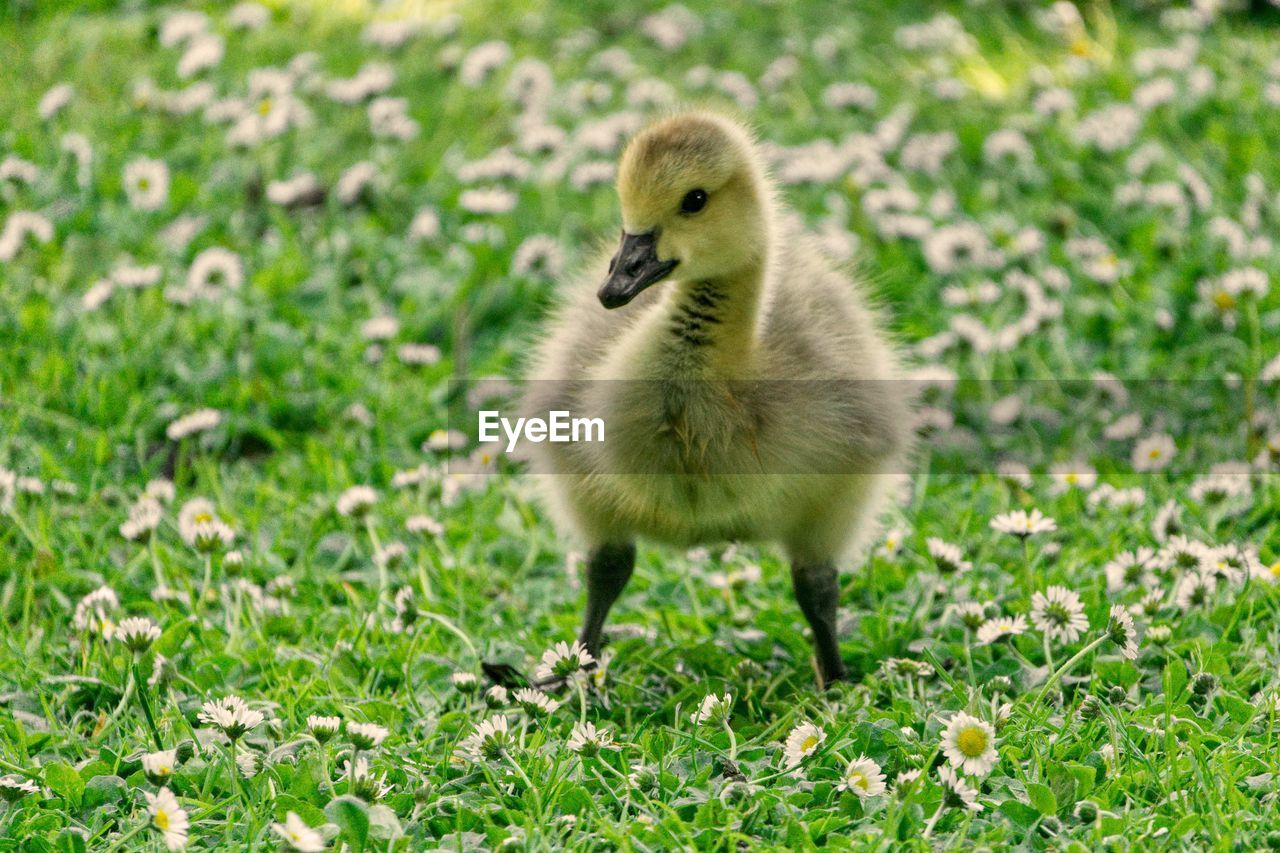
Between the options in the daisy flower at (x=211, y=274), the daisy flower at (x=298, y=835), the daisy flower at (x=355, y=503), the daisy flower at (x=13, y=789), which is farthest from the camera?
the daisy flower at (x=211, y=274)

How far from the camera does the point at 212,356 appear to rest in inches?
199

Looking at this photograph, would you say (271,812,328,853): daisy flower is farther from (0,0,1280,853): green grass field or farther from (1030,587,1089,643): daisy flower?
(1030,587,1089,643): daisy flower

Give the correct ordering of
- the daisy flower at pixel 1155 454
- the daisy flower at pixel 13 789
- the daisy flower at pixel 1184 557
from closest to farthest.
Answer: the daisy flower at pixel 13 789 → the daisy flower at pixel 1184 557 → the daisy flower at pixel 1155 454

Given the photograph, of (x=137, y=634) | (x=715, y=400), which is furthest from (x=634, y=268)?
(x=137, y=634)

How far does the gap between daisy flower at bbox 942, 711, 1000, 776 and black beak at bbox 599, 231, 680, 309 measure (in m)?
1.10

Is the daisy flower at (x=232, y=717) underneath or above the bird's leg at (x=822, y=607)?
above

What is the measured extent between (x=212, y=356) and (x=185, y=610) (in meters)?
1.28

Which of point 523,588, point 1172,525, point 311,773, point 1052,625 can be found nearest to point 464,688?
point 311,773

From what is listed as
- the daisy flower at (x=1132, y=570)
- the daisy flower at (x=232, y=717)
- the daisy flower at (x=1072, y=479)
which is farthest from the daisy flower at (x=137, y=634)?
the daisy flower at (x=1072, y=479)

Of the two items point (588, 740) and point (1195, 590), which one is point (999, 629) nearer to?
point (1195, 590)

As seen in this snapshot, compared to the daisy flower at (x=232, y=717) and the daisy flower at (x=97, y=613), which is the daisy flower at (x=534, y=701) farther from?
the daisy flower at (x=97, y=613)

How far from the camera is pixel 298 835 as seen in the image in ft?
8.50

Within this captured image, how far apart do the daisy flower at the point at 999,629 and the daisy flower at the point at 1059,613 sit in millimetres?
50

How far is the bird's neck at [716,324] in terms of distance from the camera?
342cm
